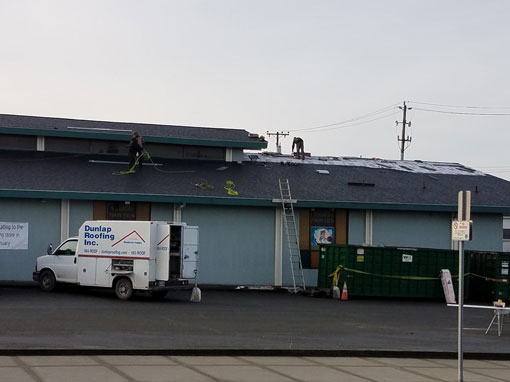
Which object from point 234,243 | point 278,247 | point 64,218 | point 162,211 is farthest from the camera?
point 278,247

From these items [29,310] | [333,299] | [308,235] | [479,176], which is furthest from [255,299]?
[479,176]

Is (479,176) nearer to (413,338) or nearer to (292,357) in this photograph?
(413,338)

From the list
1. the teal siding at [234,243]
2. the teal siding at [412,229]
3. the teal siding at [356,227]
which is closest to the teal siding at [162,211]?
the teal siding at [234,243]

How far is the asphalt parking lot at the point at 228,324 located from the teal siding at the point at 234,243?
3.46 m

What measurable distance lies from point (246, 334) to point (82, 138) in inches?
748

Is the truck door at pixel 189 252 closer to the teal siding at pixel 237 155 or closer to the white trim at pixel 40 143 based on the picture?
the teal siding at pixel 237 155

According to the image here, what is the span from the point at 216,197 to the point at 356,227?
19.7 ft

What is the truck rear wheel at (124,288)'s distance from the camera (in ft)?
83.0

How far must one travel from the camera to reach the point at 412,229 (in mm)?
34156

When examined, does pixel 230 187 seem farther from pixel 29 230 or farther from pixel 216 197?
pixel 29 230

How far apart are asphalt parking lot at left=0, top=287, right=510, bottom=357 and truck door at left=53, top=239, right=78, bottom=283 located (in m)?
0.59

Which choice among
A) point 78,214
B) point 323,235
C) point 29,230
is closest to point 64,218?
point 78,214

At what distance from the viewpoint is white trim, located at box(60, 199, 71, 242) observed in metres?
30.7

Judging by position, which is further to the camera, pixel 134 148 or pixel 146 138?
pixel 146 138
